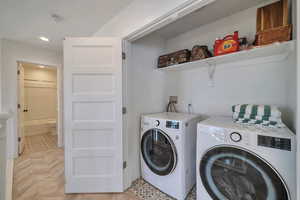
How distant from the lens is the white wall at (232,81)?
1.35 m

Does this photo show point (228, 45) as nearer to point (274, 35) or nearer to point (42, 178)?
point (274, 35)

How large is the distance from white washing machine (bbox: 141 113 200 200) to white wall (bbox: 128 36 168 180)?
0.14 meters

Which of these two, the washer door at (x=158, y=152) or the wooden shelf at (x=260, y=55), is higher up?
the wooden shelf at (x=260, y=55)

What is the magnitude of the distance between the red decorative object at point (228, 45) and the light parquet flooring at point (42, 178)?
1950 millimetres

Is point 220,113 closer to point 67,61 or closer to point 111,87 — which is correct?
point 111,87

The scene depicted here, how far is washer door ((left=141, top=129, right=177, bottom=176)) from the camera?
149 cm

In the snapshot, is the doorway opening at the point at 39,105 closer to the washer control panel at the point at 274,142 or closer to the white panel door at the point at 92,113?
the white panel door at the point at 92,113

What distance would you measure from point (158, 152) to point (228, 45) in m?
1.45

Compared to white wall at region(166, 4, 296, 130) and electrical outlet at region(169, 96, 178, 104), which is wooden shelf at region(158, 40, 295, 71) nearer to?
white wall at region(166, 4, 296, 130)

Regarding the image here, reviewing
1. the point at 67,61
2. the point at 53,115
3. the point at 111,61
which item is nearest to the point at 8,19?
the point at 67,61

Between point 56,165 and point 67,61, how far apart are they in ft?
6.17

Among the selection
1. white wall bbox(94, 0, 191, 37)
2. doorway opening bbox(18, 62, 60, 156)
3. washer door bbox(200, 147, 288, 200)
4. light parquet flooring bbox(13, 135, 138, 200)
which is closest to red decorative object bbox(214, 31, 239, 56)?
white wall bbox(94, 0, 191, 37)

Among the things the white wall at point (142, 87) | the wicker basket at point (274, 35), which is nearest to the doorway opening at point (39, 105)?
the white wall at point (142, 87)

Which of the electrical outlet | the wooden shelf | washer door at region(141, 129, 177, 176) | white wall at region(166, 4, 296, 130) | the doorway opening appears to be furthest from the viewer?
the doorway opening
